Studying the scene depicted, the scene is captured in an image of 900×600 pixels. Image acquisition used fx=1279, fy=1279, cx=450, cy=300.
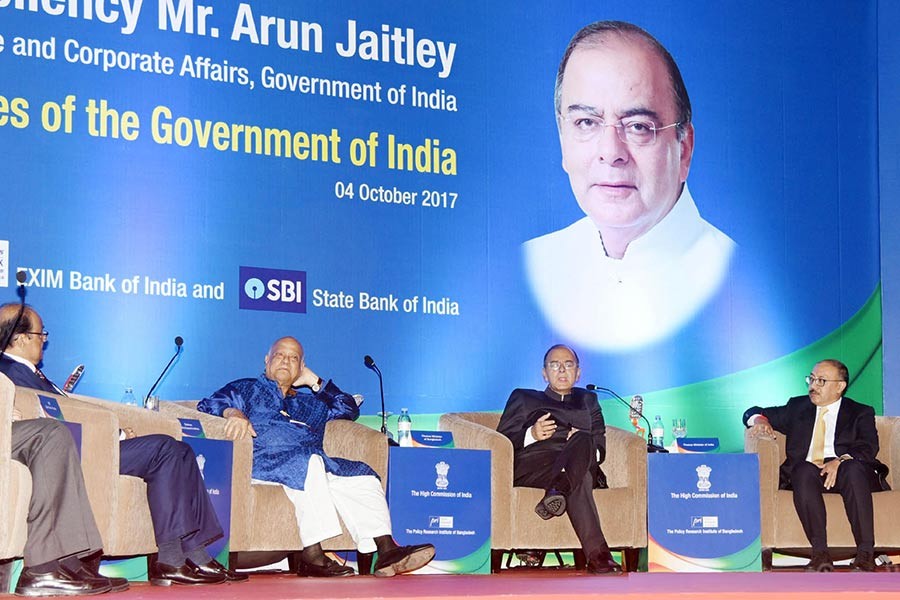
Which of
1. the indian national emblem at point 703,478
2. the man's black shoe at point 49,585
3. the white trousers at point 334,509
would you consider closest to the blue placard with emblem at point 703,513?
the indian national emblem at point 703,478

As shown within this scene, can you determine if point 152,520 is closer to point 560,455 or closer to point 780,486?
point 560,455

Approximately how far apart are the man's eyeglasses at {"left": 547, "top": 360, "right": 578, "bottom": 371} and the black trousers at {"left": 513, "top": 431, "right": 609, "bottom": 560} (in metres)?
0.45

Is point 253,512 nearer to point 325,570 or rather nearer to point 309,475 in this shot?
point 309,475

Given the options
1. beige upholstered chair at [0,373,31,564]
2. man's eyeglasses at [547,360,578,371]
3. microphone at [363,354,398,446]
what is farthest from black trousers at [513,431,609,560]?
beige upholstered chair at [0,373,31,564]

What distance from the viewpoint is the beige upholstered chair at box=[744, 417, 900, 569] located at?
226 inches

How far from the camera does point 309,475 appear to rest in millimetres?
5004

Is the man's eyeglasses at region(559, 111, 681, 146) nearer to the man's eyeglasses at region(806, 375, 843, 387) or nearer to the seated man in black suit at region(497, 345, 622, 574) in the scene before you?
the seated man in black suit at region(497, 345, 622, 574)

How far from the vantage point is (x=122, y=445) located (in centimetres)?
449

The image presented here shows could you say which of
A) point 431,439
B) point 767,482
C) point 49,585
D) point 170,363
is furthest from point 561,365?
point 49,585

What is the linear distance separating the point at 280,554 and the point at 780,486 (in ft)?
7.65

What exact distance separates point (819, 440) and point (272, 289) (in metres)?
2.68

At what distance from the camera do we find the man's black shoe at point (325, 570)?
4.96 metres

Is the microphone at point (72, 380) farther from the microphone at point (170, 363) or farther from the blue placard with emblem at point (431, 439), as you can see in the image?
the blue placard with emblem at point (431, 439)

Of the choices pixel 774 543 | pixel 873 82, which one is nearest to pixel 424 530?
pixel 774 543
